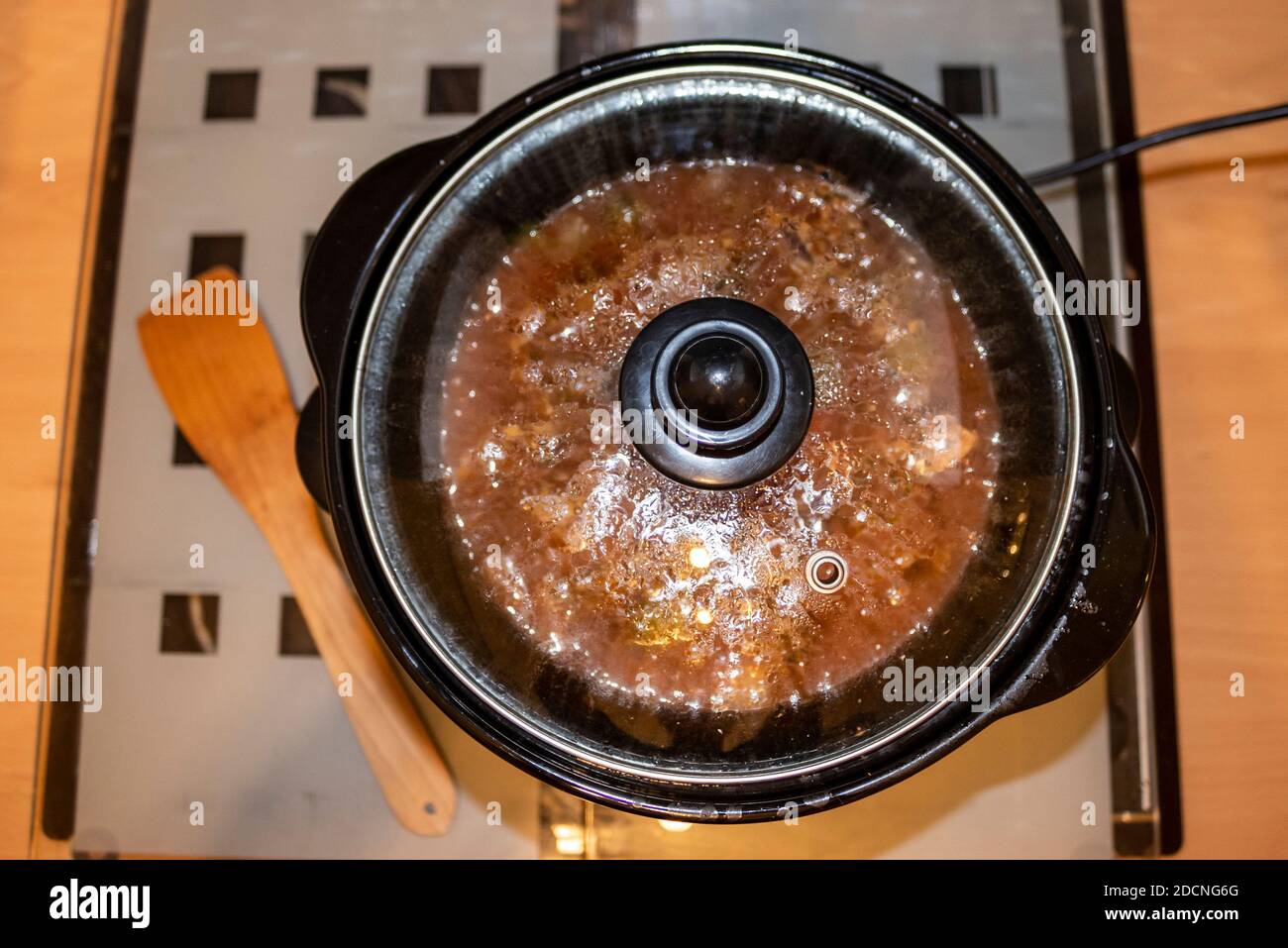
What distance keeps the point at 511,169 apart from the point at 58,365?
0.92 m

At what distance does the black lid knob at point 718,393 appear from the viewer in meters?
0.75

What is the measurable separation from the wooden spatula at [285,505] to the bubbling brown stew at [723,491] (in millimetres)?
485

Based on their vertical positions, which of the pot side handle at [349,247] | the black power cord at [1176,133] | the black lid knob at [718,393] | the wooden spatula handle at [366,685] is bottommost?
the wooden spatula handle at [366,685]

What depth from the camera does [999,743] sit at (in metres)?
1.21

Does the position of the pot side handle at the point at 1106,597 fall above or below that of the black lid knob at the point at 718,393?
below

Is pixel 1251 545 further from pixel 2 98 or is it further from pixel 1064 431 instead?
pixel 2 98

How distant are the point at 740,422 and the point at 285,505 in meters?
0.79

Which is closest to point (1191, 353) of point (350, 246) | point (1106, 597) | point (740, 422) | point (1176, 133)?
point (1176, 133)

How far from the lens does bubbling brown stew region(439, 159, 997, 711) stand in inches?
31.5

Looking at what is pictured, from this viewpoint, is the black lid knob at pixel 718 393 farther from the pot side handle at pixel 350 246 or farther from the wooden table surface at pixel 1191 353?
the wooden table surface at pixel 1191 353

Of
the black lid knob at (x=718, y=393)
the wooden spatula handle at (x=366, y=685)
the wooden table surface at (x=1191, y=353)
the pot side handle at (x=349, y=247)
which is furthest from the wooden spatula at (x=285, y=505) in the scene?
the black lid knob at (x=718, y=393)

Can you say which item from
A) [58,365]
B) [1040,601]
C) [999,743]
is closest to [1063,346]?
[1040,601]

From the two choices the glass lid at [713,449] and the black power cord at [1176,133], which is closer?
the glass lid at [713,449]

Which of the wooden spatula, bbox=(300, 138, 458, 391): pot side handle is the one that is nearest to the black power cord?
bbox=(300, 138, 458, 391): pot side handle
